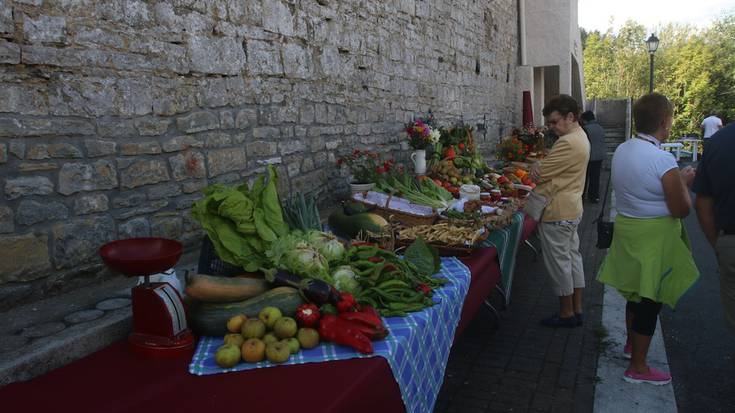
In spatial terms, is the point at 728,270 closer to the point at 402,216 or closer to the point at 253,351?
the point at 402,216

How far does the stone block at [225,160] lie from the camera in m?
4.33

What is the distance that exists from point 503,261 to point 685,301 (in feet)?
7.31

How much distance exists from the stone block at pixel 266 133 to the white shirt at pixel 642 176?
9.76 ft

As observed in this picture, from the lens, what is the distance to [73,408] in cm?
197

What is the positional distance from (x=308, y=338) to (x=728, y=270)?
2.33 meters

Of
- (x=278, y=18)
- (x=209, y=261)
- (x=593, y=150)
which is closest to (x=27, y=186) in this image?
(x=209, y=261)

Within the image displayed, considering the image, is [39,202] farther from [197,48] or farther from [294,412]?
[294,412]

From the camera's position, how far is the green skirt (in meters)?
3.38

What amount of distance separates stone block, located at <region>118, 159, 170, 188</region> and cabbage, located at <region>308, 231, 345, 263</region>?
1329mm

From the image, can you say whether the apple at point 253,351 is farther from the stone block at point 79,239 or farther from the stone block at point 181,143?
the stone block at point 181,143

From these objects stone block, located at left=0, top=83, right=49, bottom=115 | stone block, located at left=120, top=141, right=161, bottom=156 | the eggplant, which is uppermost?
stone block, located at left=0, top=83, right=49, bottom=115

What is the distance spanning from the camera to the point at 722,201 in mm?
2914

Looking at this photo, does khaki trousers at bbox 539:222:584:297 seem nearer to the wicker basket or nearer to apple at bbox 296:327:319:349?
the wicker basket

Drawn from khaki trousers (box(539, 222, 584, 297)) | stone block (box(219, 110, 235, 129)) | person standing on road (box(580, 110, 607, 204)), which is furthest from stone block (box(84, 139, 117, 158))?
person standing on road (box(580, 110, 607, 204))
